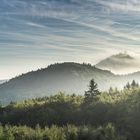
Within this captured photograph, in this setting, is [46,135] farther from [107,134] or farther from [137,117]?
[137,117]

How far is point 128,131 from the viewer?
170000 mm

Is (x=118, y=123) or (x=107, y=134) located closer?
(x=107, y=134)

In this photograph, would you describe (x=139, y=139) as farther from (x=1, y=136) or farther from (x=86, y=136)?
(x=1, y=136)

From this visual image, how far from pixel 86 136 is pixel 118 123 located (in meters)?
33.3

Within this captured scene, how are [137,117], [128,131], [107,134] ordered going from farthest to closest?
1. [137,117]
2. [128,131]
3. [107,134]

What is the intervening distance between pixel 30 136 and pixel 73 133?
1464cm

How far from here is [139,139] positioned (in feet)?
537

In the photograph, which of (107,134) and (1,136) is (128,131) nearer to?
(107,134)

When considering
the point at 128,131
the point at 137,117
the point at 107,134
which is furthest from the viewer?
the point at 137,117

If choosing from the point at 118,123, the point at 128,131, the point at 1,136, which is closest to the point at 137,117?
the point at 118,123

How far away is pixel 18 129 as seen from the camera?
17488 centimetres

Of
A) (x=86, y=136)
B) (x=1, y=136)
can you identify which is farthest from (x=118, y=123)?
(x=1, y=136)

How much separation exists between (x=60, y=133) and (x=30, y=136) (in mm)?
10400

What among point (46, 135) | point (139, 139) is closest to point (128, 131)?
point (139, 139)
